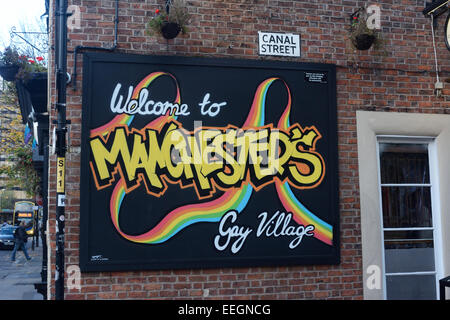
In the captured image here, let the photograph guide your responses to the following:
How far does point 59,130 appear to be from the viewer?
512 cm

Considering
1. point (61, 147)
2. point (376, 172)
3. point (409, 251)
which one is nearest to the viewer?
point (61, 147)

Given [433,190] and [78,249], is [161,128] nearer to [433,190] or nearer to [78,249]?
[78,249]

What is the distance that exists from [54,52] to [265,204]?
10.7ft

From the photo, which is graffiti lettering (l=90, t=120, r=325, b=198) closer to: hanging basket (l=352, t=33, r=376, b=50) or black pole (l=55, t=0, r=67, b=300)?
black pole (l=55, t=0, r=67, b=300)

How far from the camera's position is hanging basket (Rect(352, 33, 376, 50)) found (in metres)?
6.48

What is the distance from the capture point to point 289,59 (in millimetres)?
6559

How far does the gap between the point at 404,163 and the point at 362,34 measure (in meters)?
1.89

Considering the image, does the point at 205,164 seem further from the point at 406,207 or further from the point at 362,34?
the point at 406,207

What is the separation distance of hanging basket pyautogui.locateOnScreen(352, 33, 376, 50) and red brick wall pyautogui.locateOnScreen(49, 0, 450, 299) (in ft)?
0.55

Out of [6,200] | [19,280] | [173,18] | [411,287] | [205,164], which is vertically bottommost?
[19,280]

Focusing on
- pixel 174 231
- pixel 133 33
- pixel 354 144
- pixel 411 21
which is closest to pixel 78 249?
pixel 174 231

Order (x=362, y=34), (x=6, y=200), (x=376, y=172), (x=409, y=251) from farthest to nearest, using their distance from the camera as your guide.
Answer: (x=6, y=200) < (x=409, y=251) < (x=376, y=172) < (x=362, y=34)

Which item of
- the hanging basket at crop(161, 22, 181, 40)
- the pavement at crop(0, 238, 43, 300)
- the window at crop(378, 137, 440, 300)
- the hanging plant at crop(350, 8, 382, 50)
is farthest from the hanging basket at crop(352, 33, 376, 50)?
the pavement at crop(0, 238, 43, 300)

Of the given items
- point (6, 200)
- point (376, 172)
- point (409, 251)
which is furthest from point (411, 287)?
point (6, 200)
